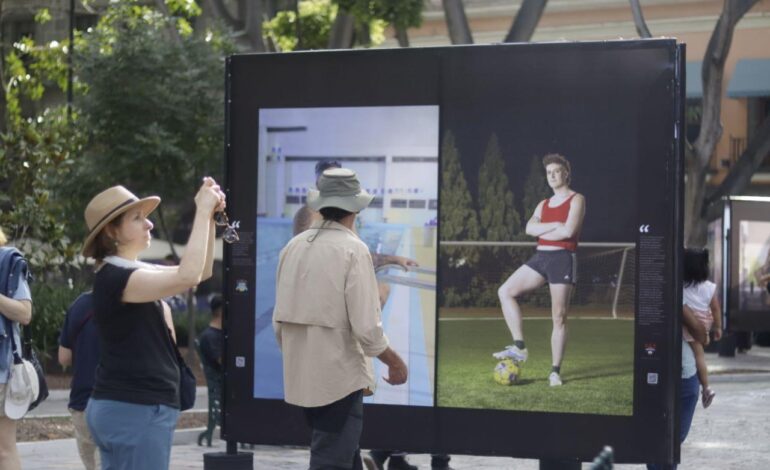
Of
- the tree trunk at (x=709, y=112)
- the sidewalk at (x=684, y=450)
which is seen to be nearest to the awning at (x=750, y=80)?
the tree trunk at (x=709, y=112)

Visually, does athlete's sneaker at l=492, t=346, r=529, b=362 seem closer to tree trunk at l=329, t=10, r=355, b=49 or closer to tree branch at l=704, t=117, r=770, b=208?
tree trunk at l=329, t=10, r=355, b=49

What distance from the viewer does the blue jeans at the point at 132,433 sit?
18.6 feet

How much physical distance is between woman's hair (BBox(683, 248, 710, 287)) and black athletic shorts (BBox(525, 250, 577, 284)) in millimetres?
1021

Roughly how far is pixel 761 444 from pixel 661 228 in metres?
5.77

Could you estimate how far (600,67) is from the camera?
8.45 m

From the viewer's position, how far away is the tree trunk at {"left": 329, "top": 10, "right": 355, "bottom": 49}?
878 inches

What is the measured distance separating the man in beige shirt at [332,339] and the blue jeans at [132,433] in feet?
4.30

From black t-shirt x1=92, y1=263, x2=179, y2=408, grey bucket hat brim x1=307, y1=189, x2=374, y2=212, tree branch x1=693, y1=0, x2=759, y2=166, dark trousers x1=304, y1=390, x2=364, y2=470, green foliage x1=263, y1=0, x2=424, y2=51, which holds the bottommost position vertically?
dark trousers x1=304, y1=390, x2=364, y2=470

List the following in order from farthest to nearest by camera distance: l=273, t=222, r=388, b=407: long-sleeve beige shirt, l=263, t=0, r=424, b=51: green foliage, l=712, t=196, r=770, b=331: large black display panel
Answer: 1. l=712, t=196, r=770, b=331: large black display panel
2. l=263, t=0, r=424, b=51: green foliage
3. l=273, t=222, r=388, b=407: long-sleeve beige shirt

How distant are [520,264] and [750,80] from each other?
25.7m

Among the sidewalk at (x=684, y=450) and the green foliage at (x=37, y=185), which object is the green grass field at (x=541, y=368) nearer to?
the sidewalk at (x=684, y=450)

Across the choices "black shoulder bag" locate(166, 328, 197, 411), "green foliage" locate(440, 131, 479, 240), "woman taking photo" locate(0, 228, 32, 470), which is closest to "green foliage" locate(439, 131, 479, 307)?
"green foliage" locate(440, 131, 479, 240)

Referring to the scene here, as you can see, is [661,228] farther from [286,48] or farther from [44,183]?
[286,48]

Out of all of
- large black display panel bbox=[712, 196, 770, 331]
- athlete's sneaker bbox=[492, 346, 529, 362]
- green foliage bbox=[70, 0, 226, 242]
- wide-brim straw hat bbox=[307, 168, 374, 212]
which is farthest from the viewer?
large black display panel bbox=[712, 196, 770, 331]
